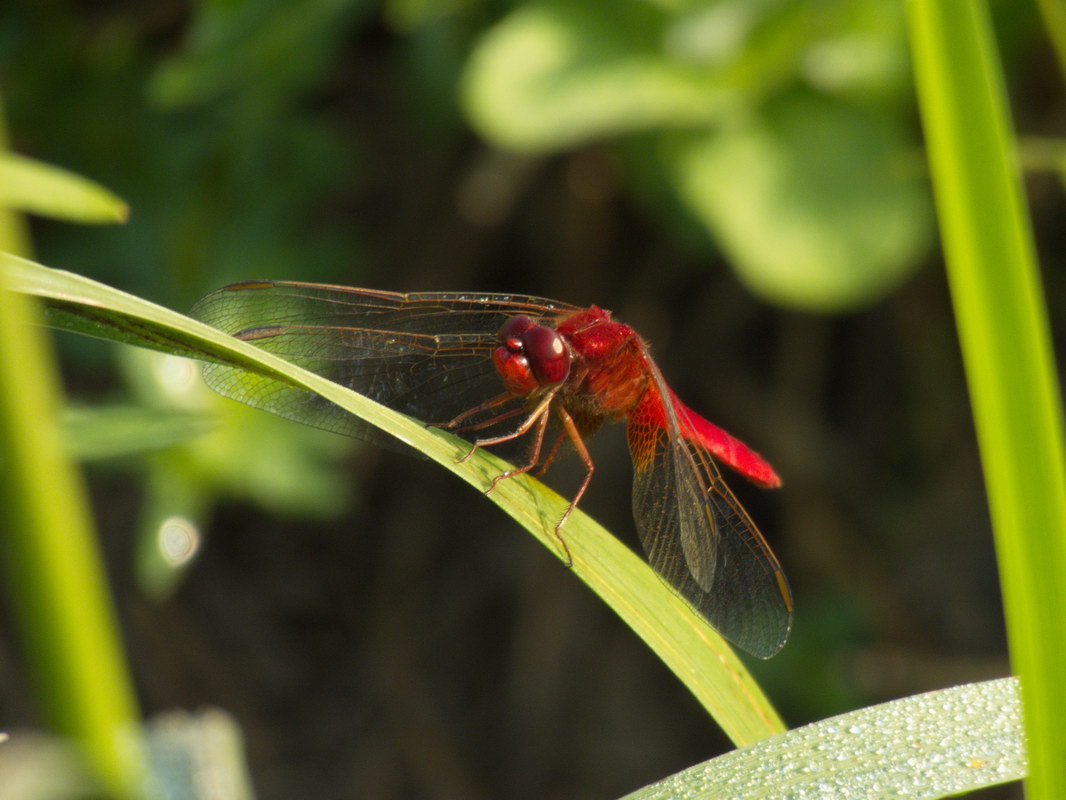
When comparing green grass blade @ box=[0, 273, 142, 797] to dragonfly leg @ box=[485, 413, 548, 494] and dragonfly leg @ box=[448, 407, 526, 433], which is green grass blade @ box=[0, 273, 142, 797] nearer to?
dragonfly leg @ box=[485, 413, 548, 494]

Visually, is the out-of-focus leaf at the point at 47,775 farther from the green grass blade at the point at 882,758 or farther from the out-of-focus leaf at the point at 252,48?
the out-of-focus leaf at the point at 252,48

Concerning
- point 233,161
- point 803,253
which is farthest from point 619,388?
point 233,161

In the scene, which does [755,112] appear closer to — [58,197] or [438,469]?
[438,469]

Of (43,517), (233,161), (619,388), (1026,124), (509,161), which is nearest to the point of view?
(43,517)

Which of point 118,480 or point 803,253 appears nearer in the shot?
point 803,253

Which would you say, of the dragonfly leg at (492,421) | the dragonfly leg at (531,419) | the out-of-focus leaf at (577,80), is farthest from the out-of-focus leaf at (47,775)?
the out-of-focus leaf at (577,80)

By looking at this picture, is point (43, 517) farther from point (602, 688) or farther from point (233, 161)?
point (602, 688)
